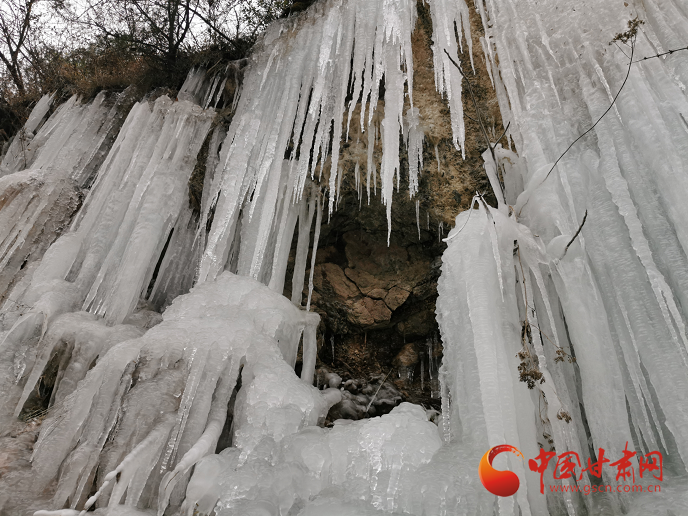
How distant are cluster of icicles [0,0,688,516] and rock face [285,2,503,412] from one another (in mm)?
423

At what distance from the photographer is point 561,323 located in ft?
8.04

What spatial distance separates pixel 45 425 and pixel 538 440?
9.70ft

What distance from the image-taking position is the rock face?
14.1 feet

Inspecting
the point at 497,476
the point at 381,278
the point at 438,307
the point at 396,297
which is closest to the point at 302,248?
the point at 381,278

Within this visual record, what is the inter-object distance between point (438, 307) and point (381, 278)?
2.32 meters

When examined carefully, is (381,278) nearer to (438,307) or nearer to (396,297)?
(396,297)

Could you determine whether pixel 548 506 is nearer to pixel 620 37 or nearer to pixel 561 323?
pixel 561 323

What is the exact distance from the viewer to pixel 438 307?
8.43 feet

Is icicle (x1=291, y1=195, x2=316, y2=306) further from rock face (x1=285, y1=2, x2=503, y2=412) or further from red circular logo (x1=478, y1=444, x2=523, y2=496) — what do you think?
red circular logo (x1=478, y1=444, x2=523, y2=496)

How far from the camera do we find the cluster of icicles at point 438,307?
197 centimetres

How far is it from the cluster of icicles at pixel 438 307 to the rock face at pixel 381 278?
423mm

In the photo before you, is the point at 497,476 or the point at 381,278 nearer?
the point at 497,476

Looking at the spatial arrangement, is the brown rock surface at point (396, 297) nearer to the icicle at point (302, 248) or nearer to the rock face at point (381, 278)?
the rock face at point (381, 278)

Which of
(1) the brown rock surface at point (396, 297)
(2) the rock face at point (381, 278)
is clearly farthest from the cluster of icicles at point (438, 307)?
(1) the brown rock surface at point (396, 297)
